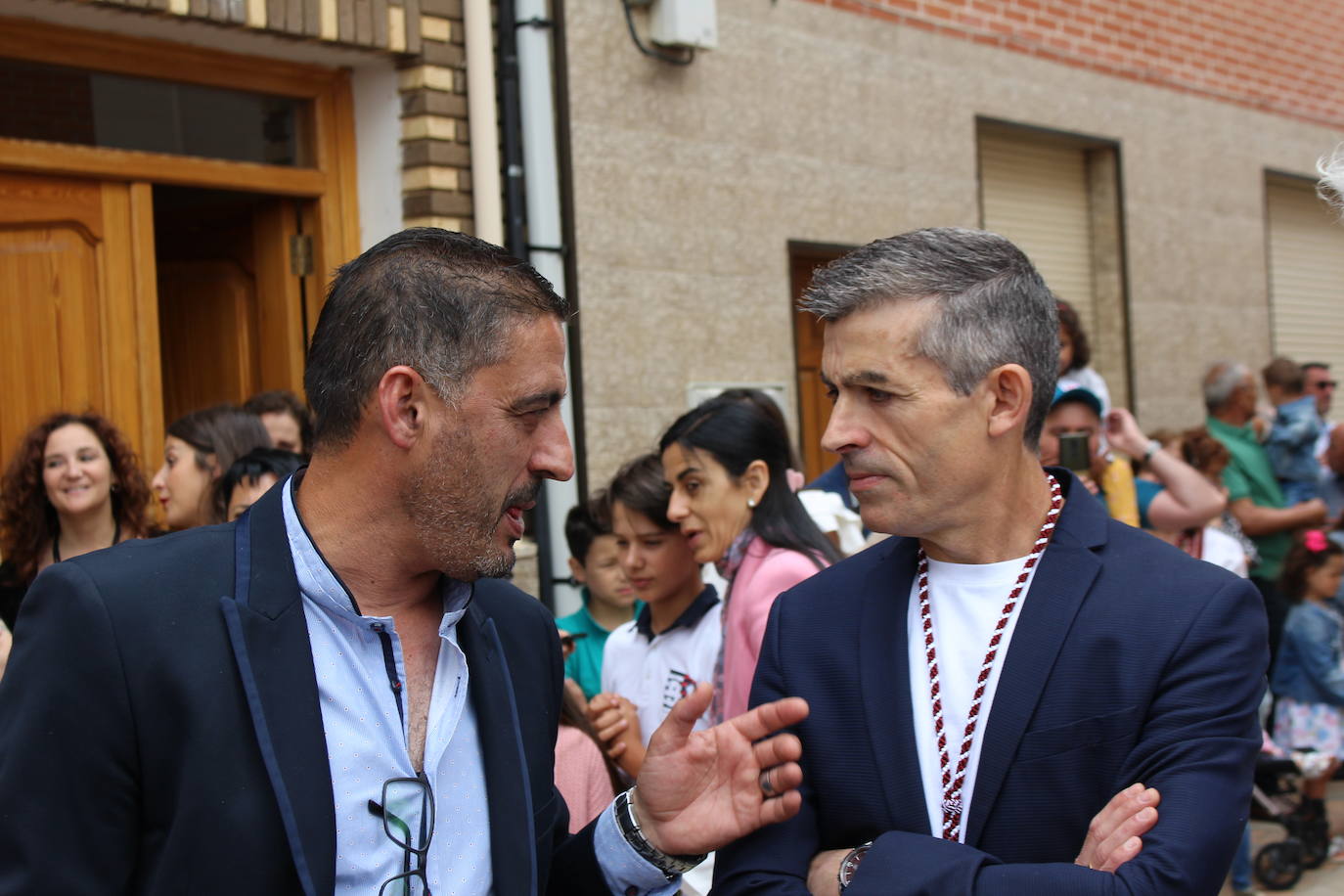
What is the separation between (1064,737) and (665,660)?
2.34 metres

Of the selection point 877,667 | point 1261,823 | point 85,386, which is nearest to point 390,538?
point 877,667

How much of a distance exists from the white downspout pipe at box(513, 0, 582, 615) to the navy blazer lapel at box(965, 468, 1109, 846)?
448 cm

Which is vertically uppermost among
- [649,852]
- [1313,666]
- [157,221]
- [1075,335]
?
[157,221]

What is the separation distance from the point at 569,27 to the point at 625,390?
6.08ft

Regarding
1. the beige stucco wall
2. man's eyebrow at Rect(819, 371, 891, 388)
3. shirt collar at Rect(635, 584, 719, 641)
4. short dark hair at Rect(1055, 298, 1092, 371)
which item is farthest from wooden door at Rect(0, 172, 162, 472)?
man's eyebrow at Rect(819, 371, 891, 388)

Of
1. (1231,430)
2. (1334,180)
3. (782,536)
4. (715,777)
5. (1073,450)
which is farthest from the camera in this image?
(1231,430)

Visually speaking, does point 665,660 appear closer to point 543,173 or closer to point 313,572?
point 313,572

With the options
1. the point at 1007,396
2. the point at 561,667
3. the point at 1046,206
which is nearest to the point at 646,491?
the point at 561,667

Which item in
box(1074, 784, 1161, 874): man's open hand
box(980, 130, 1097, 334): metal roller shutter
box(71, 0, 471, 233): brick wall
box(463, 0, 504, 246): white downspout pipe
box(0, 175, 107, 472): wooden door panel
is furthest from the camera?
box(980, 130, 1097, 334): metal roller shutter

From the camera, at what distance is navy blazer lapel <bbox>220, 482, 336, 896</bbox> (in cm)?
184

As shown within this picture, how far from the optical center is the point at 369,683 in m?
2.03

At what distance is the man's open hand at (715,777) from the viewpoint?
216 centimetres

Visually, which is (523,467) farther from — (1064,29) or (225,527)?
(1064,29)

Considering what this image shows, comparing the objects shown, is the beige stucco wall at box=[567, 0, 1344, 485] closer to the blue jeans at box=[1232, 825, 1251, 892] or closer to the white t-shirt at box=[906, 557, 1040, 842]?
the blue jeans at box=[1232, 825, 1251, 892]
